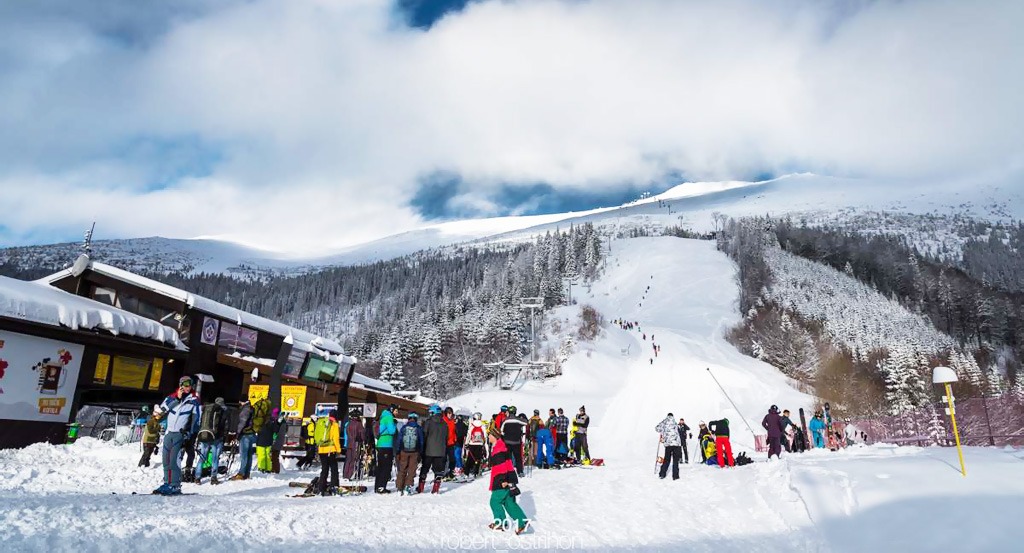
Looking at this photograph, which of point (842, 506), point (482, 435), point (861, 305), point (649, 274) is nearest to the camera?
point (842, 506)

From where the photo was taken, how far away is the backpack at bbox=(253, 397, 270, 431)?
40.1ft

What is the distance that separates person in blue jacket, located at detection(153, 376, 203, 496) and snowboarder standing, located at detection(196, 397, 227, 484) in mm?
1449

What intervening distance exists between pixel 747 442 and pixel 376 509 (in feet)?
67.1

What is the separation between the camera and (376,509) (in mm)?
8406

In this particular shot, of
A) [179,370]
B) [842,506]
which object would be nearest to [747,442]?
[842,506]

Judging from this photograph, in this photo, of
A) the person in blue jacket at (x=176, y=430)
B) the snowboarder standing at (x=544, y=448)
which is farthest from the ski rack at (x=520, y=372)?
the person in blue jacket at (x=176, y=430)

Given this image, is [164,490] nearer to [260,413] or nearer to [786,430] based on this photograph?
[260,413]

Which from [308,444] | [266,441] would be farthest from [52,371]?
[266,441]

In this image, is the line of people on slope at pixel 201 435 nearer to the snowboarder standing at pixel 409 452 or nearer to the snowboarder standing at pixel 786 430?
the snowboarder standing at pixel 409 452

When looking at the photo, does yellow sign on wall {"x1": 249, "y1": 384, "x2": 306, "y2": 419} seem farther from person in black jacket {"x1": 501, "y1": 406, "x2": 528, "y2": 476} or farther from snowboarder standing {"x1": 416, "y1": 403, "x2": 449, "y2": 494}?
snowboarder standing {"x1": 416, "y1": 403, "x2": 449, "y2": 494}

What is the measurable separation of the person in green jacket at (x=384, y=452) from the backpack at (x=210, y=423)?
10.2 feet

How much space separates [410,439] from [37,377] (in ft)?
39.5

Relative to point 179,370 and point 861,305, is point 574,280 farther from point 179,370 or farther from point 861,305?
point 179,370

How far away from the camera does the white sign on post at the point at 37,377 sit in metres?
14.5
